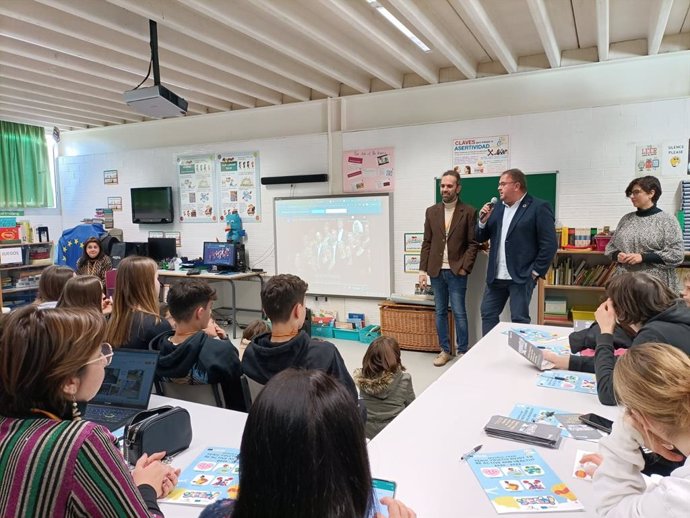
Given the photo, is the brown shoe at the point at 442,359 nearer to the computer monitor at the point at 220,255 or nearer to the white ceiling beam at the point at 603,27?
the computer monitor at the point at 220,255

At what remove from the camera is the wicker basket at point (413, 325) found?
5000mm

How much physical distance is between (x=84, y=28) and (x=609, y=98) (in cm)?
445

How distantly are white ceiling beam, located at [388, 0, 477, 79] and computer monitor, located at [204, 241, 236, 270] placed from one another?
11.0 feet

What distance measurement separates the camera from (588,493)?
1249 millimetres

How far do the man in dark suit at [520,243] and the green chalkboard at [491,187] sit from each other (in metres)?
1.02

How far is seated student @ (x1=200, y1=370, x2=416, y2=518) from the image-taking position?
27.7 inches

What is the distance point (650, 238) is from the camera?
152 inches

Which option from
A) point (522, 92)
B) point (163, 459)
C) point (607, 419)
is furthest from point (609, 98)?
point (163, 459)

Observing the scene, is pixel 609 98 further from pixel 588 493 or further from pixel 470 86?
pixel 588 493

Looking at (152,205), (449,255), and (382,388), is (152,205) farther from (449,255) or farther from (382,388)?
(382,388)

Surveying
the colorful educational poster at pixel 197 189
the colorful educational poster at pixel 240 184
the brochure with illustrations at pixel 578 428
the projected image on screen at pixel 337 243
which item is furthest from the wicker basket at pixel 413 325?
the brochure with illustrations at pixel 578 428

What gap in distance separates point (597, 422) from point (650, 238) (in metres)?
2.83

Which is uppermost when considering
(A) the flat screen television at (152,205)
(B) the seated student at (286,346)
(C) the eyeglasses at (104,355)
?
(A) the flat screen television at (152,205)

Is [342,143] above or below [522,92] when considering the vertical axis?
below
